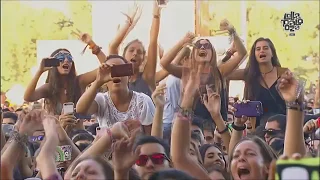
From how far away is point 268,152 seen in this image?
10.3 feet

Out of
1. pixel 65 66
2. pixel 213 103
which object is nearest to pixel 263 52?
pixel 213 103

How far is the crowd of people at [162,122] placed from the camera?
2.98 metres

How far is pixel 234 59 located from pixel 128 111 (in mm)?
1013

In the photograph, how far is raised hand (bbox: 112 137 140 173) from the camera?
2.71 metres

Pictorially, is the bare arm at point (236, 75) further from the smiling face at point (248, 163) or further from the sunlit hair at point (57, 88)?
the smiling face at point (248, 163)

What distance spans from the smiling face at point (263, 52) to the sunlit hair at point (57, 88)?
1207 mm

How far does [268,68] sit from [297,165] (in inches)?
102

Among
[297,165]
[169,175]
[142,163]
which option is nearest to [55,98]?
[142,163]

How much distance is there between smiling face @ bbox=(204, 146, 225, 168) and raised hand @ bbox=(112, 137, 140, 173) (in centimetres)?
91

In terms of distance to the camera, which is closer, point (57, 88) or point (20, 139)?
point (20, 139)

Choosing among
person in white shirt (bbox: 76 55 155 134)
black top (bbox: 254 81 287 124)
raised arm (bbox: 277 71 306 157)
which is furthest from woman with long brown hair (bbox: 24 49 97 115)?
raised arm (bbox: 277 71 306 157)

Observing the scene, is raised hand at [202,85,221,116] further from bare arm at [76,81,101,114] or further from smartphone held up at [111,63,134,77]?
bare arm at [76,81,101,114]

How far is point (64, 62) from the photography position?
492 centimetres

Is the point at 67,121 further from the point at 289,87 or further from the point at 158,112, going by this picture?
the point at 289,87
